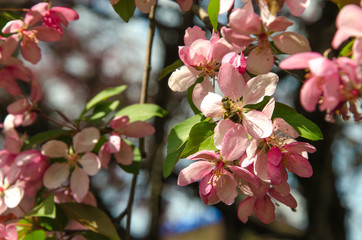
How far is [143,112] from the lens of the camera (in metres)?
1.32

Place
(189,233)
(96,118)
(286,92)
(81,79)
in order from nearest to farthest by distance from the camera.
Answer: (96,118)
(286,92)
(81,79)
(189,233)

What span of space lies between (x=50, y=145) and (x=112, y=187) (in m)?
5.07

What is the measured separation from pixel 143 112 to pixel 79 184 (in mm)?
292

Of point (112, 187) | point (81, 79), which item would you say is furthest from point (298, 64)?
point (81, 79)

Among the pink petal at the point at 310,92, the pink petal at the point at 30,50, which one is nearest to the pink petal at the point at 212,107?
the pink petal at the point at 310,92

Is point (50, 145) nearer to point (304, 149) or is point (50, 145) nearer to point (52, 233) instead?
point (52, 233)

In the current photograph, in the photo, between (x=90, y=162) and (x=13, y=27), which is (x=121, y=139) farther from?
(x=13, y=27)

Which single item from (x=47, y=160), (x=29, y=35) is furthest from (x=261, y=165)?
(x=47, y=160)

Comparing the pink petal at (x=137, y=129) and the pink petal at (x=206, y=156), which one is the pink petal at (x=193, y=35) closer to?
the pink petal at (x=206, y=156)

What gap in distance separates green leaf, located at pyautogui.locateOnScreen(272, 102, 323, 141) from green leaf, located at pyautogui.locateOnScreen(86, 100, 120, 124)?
2.27 feet

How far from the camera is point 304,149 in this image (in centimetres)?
78

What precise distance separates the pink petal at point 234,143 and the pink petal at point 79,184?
58cm

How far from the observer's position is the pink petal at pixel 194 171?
0.80 meters

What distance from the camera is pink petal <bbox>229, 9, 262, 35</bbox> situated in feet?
2.07
